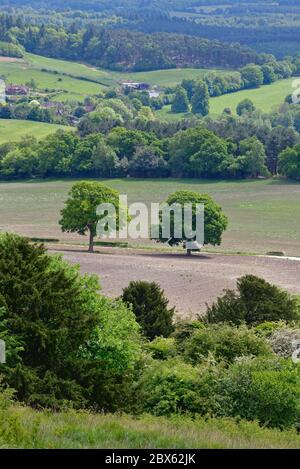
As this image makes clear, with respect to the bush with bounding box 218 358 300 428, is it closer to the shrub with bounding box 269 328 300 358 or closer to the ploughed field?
the shrub with bounding box 269 328 300 358

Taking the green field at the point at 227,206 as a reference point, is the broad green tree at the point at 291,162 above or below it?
above

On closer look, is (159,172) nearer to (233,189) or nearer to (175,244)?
(233,189)

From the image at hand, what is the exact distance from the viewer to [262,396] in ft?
88.0

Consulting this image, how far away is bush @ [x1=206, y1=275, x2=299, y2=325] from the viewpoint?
136 feet

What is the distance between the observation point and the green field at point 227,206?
8900 cm

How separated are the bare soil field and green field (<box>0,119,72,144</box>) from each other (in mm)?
90339

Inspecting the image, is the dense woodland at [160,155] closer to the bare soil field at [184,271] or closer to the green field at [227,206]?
the green field at [227,206]

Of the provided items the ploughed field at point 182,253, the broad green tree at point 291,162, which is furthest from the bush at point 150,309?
the broad green tree at point 291,162

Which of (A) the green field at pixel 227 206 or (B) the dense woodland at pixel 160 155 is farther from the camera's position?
(B) the dense woodland at pixel 160 155

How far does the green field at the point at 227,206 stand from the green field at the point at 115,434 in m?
59.1

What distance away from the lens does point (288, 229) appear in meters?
95.6

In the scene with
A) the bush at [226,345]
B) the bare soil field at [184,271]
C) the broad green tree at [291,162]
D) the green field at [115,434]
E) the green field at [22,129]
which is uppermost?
the green field at [22,129]

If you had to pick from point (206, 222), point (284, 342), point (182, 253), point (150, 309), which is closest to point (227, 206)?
point (206, 222)
